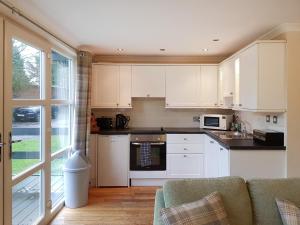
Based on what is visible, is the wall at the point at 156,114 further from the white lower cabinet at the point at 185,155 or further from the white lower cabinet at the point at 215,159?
the white lower cabinet at the point at 215,159

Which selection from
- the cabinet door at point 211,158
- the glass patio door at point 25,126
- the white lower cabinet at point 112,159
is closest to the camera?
the glass patio door at point 25,126

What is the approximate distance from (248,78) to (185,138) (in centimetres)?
158

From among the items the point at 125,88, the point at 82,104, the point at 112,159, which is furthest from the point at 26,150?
the point at 125,88

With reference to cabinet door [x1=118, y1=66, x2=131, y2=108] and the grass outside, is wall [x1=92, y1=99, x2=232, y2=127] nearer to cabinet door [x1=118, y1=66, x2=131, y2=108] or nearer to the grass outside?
cabinet door [x1=118, y1=66, x2=131, y2=108]

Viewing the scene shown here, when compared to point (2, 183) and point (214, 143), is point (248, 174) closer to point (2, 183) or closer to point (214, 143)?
point (214, 143)

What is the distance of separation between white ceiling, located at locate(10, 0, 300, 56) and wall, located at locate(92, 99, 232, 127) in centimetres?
130

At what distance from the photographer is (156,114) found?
4965mm

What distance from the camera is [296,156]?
2973mm

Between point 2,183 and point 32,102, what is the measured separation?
2.80ft

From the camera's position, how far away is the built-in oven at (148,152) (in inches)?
170

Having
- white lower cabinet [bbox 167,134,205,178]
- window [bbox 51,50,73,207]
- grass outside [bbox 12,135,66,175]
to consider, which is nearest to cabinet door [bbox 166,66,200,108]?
white lower cabinet [bbox 167,134,205,178]

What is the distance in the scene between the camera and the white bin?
3.38 metres

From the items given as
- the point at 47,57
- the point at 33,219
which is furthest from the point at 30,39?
the point at 33,219

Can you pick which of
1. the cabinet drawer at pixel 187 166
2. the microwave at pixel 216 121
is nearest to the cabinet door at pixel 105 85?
the cabinet drawer at pixel 187 166
